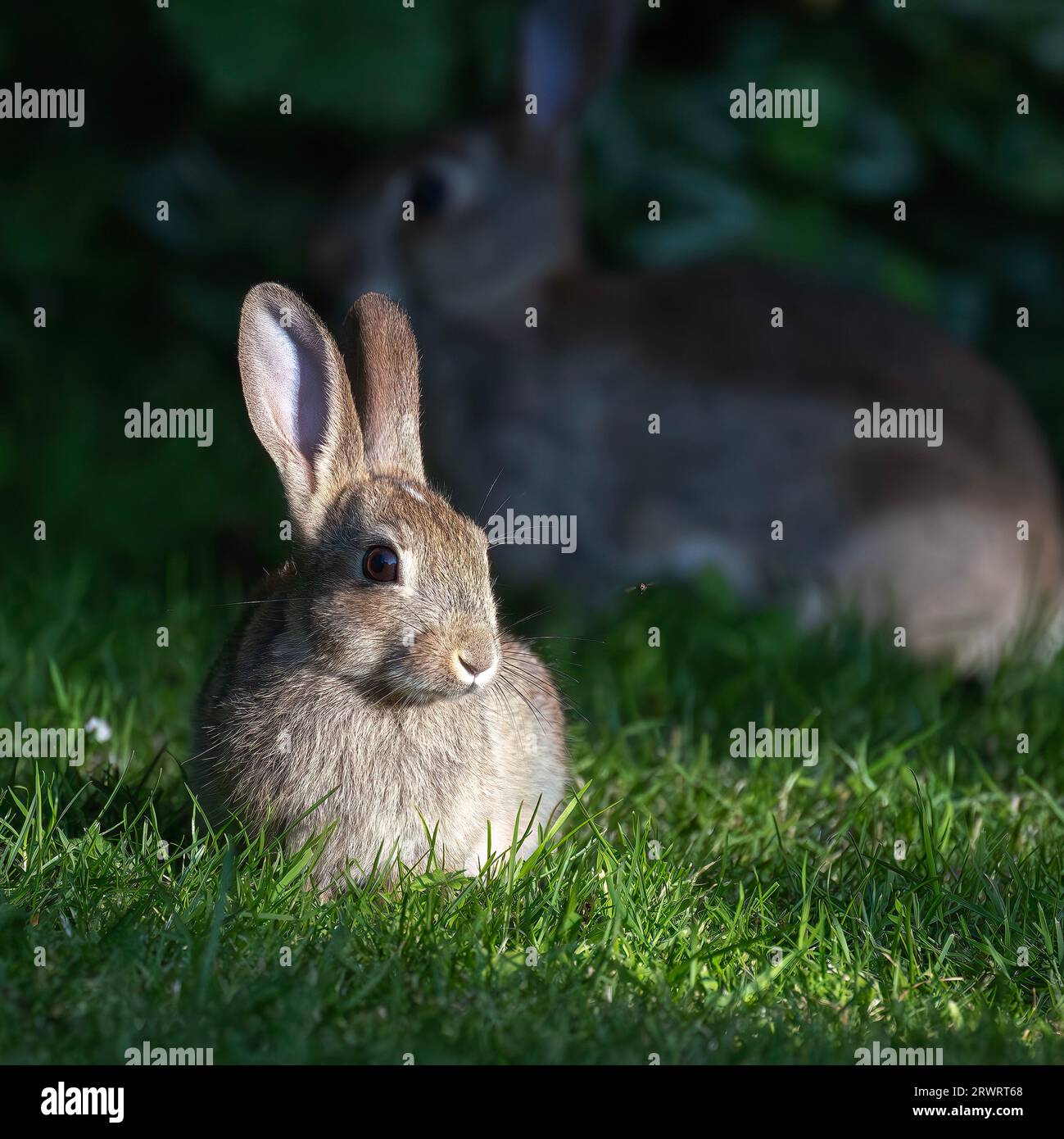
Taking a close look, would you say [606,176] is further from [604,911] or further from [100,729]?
[604,911]

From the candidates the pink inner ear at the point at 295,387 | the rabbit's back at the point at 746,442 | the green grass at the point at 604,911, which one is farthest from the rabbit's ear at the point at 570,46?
the pink inner ear at the point at 295,387

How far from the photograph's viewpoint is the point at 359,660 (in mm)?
3375

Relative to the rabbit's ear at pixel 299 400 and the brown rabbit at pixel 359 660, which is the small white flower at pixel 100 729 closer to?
the brown rabbit at pixel 359 660

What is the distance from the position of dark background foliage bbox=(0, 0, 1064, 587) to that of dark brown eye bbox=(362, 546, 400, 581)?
14.1 feet

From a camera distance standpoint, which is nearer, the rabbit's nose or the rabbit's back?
the rabbit's nose

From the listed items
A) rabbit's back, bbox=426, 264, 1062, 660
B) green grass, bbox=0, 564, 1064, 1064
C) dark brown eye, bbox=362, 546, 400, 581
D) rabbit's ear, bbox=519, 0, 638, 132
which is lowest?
green grass, bbox=0, 564, 1064, 1064

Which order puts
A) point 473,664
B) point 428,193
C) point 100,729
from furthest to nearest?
point 428,193, point 100,729, point 473,664

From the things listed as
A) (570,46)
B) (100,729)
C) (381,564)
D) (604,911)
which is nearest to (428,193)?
(570,46)

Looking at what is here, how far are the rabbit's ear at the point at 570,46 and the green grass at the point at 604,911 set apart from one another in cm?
368

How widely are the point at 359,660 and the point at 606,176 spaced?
5640mm

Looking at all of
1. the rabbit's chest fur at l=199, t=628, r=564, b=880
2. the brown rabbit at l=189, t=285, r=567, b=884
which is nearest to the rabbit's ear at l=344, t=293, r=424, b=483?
the brown rabbit at l=189, t=285, r=567, b=884

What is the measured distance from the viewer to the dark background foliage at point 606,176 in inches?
319

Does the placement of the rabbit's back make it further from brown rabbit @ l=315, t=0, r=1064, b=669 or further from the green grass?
the green grass

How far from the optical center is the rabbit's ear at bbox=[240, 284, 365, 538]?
11.7 feet
